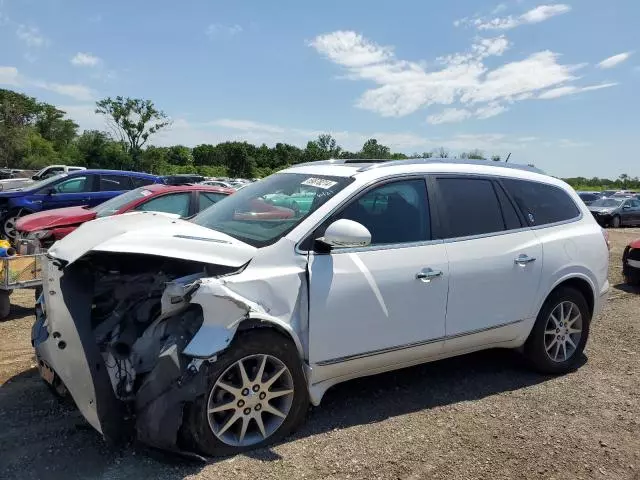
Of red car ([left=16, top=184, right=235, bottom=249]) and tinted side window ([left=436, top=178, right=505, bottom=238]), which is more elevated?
tinted side window ([left=436, top=178, right=505, bottom=238])

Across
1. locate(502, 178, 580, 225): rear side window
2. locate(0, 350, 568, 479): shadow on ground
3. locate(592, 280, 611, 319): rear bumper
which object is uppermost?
locate(502, 178, 580, 225): rear side window

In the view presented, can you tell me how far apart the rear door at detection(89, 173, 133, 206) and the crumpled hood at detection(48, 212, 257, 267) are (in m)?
8.88

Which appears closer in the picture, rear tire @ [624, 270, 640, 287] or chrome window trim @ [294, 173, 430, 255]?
chrome window trim @ [294, 173, 430, 255]

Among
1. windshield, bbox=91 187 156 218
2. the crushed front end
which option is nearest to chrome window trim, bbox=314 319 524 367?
the crushed front end

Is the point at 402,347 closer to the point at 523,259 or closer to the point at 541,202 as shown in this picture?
the point at 523,259

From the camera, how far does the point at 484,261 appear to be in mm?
4207

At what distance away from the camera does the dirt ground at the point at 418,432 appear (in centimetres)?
320

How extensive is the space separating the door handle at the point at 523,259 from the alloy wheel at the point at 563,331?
24.5 inches

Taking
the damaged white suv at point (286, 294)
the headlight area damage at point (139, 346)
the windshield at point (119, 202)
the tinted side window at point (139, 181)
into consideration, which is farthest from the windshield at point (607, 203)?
the headlight area damage at point (139, 346)

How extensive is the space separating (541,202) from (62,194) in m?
10.7

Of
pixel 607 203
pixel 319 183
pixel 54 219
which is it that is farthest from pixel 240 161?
pixel 319 183

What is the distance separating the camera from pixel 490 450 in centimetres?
352

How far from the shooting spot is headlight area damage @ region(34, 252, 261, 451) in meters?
→ 3.06

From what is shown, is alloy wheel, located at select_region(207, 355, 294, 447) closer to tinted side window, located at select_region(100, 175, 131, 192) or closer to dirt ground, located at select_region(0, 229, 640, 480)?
dirt ground, located at select_region(0, 229, 640, 480)
